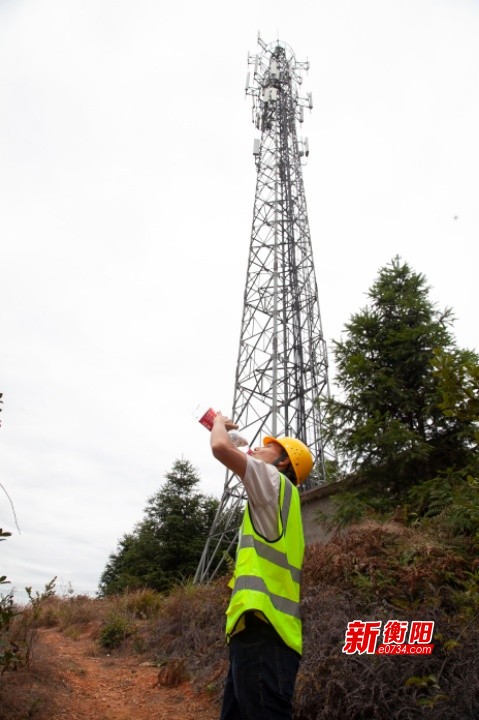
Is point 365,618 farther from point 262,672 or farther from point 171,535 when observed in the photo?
point 171,535

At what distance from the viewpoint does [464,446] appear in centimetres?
770

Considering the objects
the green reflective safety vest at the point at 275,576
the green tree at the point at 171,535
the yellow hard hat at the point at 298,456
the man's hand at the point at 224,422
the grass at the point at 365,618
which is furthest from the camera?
the green tree at the point at 171,535

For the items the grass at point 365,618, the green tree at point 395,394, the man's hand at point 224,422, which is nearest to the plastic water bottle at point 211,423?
the man's hand at point 224,422

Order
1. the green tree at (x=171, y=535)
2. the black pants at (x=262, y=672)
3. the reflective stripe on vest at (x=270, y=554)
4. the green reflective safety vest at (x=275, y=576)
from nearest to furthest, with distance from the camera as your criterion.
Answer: the black pants at (x=262, y=672), the green reflective safety vest at (x=275, y=576), the reflective stripe on vest at (x=270, y=554), the green tree at (x=171, y=535)

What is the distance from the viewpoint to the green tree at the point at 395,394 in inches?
303

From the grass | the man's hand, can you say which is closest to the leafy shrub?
the grass

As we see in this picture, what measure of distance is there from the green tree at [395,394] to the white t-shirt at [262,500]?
5501 mm

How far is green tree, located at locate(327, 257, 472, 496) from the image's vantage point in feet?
25.3

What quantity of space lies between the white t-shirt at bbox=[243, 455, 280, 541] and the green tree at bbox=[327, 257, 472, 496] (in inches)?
217

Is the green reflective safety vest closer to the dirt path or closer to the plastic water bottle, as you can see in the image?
the plastic water bottle

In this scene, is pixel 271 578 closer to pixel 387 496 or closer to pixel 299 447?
pixel 299 447

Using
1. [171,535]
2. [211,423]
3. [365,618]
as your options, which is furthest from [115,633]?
[171,535]

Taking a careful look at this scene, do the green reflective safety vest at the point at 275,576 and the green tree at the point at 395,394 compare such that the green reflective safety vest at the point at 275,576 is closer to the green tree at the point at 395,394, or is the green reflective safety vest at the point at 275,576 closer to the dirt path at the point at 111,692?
the dirt path at the point at 111,692

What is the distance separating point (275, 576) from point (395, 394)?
6319mm
